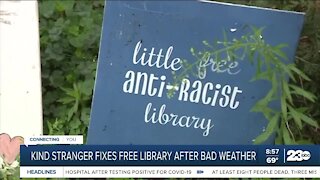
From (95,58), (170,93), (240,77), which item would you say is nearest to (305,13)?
(240,77)

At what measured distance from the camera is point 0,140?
280 centimetres

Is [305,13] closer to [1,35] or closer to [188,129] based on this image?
[188,129]

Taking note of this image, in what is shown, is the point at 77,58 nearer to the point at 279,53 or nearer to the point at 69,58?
the point at 69,58

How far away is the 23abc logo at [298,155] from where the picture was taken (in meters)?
2.49

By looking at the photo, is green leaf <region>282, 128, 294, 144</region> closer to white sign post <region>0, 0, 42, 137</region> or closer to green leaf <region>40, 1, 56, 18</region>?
white sign post <region>0, 0, 42, 137</region>

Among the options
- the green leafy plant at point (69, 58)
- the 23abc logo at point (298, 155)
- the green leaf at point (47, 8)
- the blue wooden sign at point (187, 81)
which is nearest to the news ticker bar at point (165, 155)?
the 23abc logo at point (298, 155)

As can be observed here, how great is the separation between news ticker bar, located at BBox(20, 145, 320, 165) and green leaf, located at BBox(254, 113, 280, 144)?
0.17 m

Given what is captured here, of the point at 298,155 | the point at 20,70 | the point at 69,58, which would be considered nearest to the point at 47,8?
the point at 69,58

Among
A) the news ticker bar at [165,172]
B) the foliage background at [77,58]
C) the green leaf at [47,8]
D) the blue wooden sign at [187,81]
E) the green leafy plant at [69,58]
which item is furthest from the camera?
the green leaf at [47,8]

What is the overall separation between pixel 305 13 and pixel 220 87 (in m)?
0.50

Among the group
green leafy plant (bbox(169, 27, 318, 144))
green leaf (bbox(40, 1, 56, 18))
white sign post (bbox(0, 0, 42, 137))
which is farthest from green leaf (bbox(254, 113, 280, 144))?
green leaf (bbox(40, 1, 56, 18))

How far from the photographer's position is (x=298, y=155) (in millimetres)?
2496

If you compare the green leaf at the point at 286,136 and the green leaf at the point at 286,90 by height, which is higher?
the green leaf at the point at 286,90

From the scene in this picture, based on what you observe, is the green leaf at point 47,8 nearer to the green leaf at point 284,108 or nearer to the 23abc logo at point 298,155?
the green leaf at point 284,108
